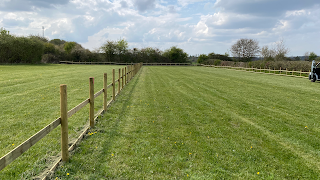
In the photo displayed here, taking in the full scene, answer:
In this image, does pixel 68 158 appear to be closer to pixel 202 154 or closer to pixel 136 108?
pixel 202 154

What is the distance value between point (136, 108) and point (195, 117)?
Result: 7.67 ft

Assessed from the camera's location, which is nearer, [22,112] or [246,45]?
[22,112]

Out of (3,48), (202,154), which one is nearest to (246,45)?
(3,48)

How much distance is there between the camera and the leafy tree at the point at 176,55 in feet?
220

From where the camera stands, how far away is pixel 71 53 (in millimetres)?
58844

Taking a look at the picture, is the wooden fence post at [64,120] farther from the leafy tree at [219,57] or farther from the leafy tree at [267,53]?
the leafy tree at [219,57]

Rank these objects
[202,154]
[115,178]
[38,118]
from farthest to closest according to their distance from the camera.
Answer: [38,118], [202,154], [115,178]

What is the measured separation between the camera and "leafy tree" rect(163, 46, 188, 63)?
220 feet

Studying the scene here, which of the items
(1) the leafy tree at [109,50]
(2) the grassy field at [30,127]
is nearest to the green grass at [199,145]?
(2) the grassy field at [30,127]

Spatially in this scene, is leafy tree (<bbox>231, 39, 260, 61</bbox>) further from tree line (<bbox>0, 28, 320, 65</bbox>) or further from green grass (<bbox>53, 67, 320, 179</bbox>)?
green grass (<bbox>53, 67, 320, 179</bbox>)

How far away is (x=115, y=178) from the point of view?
3.19m

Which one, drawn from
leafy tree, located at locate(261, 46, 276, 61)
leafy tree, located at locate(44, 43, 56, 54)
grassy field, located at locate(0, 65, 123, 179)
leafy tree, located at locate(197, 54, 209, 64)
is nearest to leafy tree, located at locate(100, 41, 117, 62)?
leafy tree, located at locate(44, 43, 56, 54)

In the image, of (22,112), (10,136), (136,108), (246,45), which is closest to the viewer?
(10,136)

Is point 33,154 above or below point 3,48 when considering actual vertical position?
below
